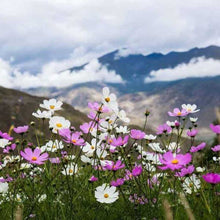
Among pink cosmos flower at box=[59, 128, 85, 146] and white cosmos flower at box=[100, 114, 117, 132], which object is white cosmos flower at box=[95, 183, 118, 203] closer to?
pink cosmos flower at box=[59, 128, 85, 146]

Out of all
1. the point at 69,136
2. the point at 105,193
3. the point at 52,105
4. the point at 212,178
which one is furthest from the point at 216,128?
the point at 52,105

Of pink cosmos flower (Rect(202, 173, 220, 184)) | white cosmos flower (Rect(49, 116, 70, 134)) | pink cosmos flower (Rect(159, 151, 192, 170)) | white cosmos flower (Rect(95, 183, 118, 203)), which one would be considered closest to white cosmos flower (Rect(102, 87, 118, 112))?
white cosmos flower (Rect(49, 116, 70, 134))

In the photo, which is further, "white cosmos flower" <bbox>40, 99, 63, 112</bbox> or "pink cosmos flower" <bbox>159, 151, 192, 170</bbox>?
"white cosmos flower" <bbox>40, 99, 63, 112</bbox>

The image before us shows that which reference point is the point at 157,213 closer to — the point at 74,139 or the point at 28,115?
the point at 74,139

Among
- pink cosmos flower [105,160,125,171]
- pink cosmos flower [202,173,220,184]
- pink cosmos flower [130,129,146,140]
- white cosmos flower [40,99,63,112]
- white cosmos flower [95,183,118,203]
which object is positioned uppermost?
white cosmos flower [40,99,63,112]

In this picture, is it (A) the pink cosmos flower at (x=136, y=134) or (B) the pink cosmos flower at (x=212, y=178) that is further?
(A) the pink cosmos flower at (x=136, y=134)

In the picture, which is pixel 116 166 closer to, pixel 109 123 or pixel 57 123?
pixel 109 123

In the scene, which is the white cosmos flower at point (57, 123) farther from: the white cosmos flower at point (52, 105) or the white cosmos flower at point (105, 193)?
the white cosmos flower at point (105, 193)

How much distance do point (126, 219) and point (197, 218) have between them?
23.1 inches

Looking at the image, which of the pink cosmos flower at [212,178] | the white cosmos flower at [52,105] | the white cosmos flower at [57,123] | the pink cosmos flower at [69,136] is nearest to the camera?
the pink cosmos flower at [212,178]

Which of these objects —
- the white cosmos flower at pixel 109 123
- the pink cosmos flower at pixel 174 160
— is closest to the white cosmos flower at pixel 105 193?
A: the white cosmos flower at pixel 109 123

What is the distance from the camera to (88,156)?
10.1 feet

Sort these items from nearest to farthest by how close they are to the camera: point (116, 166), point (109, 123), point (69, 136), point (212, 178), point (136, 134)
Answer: point (212, 178) < point (69, 136) < point (116, 166) < point (136, 134) < point (109, 123)

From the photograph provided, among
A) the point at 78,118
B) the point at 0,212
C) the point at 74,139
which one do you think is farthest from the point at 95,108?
the point at 78,118
